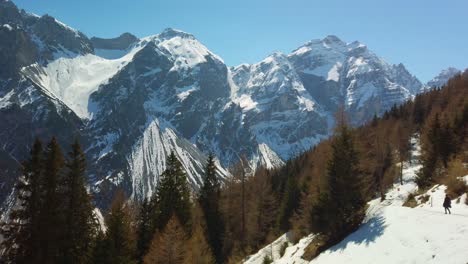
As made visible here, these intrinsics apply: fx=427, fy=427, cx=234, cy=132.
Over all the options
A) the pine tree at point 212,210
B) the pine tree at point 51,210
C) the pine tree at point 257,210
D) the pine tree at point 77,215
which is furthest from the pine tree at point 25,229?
the pine tree at point 257,210

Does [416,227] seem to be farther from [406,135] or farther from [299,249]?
[406,135]

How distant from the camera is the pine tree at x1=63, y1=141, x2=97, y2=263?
112 feet

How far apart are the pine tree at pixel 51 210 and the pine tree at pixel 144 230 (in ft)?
57.2

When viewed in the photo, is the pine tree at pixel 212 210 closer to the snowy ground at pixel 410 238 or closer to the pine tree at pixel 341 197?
the pine tree at pixel 341 197

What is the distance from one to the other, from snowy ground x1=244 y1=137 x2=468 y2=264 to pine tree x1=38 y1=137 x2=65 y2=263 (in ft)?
63.3

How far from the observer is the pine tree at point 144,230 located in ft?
168

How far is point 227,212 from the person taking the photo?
64438 millimetres

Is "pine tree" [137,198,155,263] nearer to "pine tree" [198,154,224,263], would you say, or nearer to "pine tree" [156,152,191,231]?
"pine tree" [156,152,191,231]

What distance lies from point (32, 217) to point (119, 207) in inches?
332

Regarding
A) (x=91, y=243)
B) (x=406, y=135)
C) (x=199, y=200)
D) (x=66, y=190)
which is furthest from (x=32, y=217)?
(x=406, y=135)

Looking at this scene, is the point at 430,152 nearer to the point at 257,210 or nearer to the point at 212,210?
the point at 257,210

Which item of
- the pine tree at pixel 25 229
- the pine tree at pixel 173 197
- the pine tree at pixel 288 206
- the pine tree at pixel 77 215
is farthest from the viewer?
the pine tree at pixel 288 206

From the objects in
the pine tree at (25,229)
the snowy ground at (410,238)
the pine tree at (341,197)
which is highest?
the pine tree at (25,229)

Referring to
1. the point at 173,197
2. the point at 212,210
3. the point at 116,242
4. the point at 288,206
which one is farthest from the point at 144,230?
the point at 288,206
